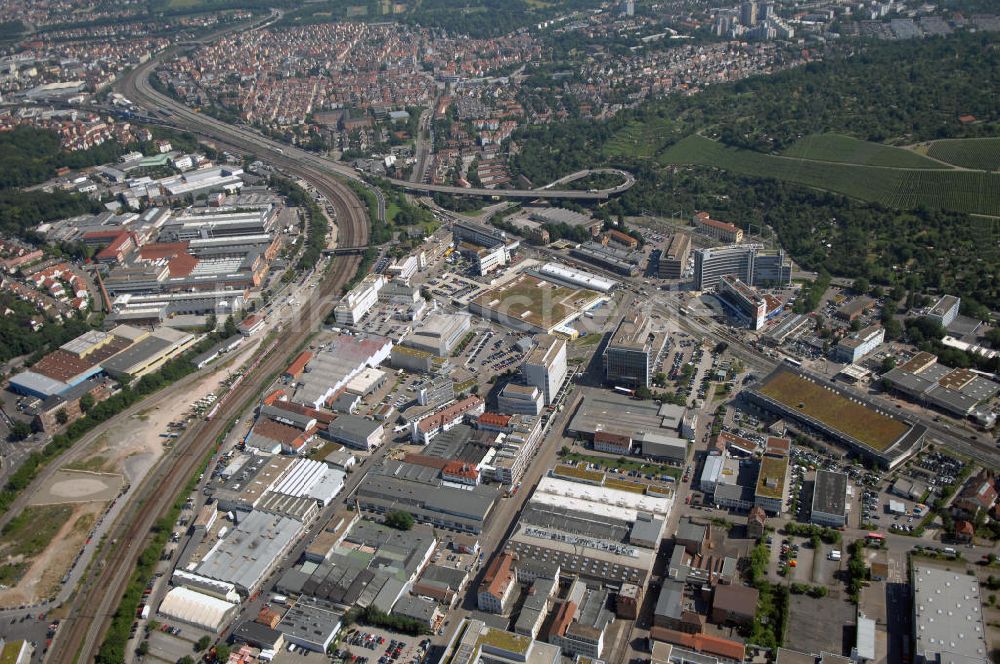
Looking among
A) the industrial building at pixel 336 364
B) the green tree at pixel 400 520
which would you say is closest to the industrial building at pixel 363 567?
the green tree at pixel 400 520

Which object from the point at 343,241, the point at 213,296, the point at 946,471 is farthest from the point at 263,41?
the point at 946,471

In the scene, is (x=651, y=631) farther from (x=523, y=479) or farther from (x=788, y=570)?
(x=523, y=479)

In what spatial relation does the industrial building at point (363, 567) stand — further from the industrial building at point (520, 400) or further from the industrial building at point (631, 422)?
the industrial building at point (631, 422)

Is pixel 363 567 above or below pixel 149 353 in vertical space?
below

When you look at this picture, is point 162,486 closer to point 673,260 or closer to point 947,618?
point 947,618

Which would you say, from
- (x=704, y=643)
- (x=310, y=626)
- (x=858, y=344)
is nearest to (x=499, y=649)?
(x=704, y=643)
